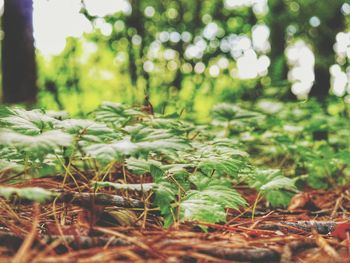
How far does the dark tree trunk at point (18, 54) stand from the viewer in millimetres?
3154

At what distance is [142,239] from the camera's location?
921 mm

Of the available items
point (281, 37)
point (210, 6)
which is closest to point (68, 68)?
point (210, 6)

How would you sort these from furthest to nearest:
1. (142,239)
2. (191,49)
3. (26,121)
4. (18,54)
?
1. (191,49)
2. (18,54)
3. (26,121)
4. (142,239)

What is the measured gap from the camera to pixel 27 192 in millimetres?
857

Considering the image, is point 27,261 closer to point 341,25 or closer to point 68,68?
point 68,68

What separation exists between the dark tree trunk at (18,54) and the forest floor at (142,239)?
2143 mm

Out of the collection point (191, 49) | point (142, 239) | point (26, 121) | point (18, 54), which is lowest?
point (142, 239)

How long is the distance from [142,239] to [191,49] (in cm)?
402

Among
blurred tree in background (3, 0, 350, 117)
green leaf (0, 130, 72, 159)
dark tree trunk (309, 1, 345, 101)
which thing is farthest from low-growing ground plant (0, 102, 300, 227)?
dark tree trunk (309, 1, 345, 101)

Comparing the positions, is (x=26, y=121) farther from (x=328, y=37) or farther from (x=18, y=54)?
(x=328, y=37)

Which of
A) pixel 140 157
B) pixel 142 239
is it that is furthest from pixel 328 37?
pixel 142 239

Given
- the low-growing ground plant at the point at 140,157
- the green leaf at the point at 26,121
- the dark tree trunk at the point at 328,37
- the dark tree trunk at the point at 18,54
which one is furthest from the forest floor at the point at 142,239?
the dark tree trunk at the point at 328,37

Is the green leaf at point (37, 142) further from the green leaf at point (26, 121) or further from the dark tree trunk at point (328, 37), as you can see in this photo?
the dark tree trunk at point (328, 37)

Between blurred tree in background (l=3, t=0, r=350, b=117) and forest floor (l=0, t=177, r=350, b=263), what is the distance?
77.3 inches
